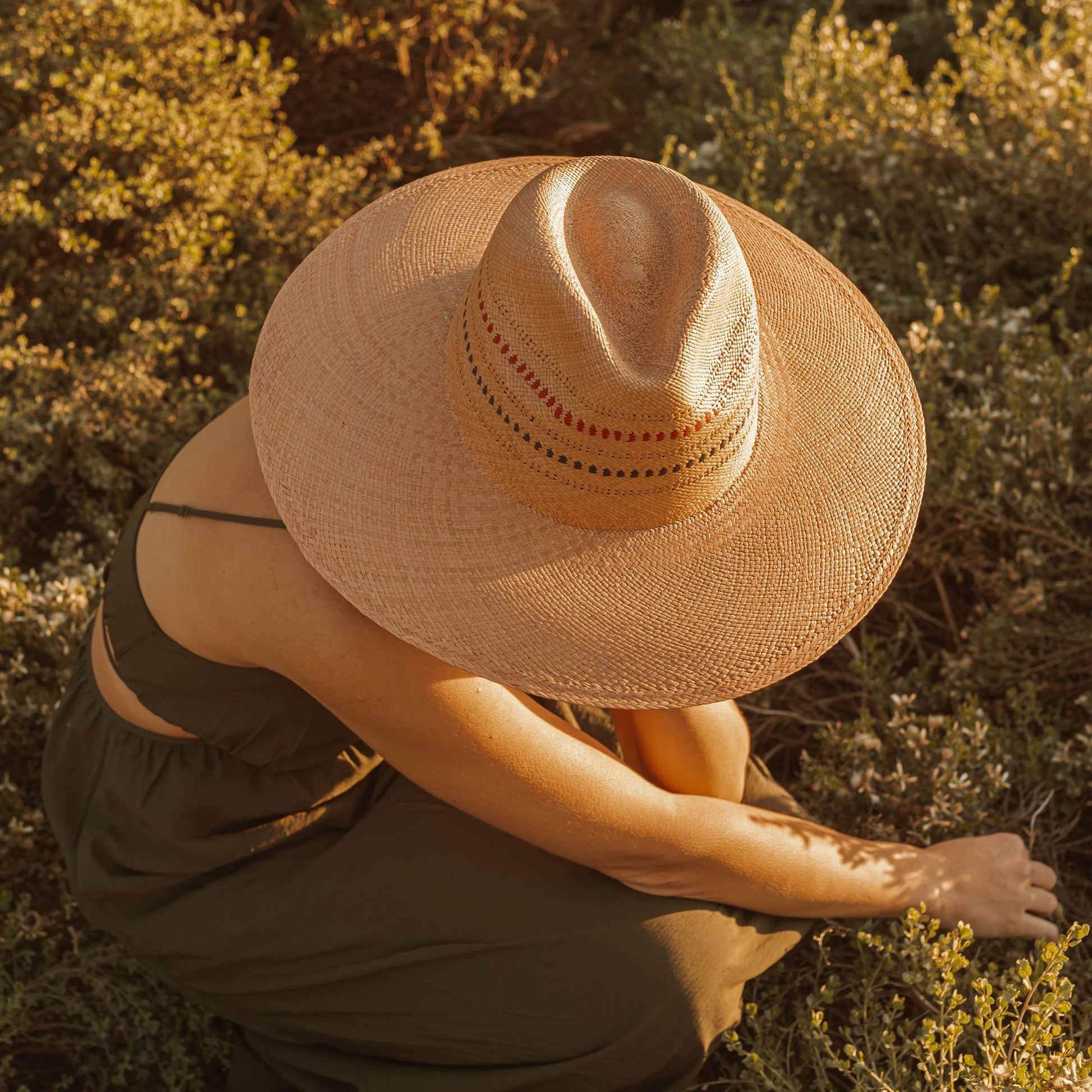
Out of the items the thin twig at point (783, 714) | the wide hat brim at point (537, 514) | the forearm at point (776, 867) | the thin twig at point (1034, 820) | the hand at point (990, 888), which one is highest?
the wide hat brim at point (537, 514)

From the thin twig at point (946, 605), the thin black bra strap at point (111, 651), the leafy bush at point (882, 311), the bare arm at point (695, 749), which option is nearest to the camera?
the thin black bra strap at point (111, 651)

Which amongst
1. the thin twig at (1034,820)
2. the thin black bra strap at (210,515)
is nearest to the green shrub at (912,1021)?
the thin twig at (1034,820)

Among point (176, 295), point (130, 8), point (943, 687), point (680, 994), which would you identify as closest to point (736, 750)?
point (680, 994)

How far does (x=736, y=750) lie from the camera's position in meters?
2.03

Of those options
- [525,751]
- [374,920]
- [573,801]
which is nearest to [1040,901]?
[573,801]

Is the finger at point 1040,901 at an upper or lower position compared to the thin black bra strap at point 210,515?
lower

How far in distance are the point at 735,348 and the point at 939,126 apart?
7.80 ft

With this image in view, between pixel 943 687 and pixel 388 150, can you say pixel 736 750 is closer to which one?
pixel 943 687

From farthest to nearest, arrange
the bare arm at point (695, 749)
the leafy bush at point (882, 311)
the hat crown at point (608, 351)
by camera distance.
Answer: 1. the leafy bush at point (882, 311)
2. the bare arm at point (695, 749)
3. the hat crown at point (608, 351)

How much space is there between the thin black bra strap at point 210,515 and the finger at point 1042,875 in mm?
1478

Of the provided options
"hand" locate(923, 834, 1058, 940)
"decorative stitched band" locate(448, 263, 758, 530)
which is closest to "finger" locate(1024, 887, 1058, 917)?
"hand" locate(923, 834, 1058, 940)

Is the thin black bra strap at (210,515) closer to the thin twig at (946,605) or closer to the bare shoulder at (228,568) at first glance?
the bare shoulder at (228,568)

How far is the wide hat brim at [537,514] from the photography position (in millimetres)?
1411

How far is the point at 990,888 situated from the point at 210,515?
1.48m
